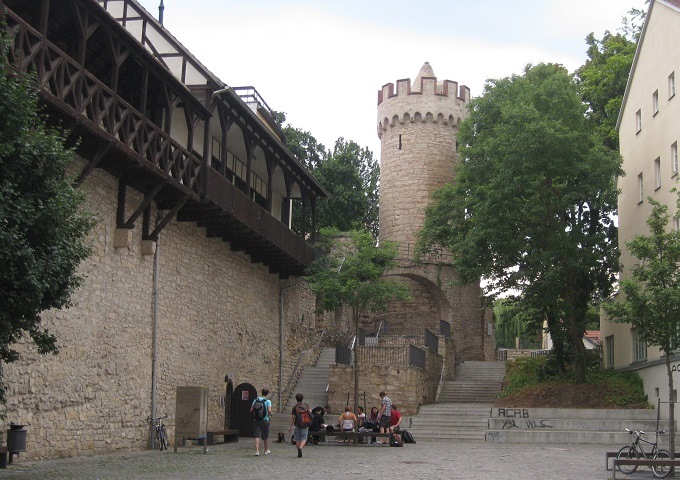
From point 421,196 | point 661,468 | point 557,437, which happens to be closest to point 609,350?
point 557,437

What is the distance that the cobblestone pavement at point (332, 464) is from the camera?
14.1 m

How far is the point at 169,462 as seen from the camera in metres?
16.5

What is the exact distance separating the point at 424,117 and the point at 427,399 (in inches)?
756

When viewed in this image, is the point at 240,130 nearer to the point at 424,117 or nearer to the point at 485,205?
the point at 485,205

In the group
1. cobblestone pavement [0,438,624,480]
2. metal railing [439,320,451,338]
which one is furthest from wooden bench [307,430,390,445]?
metal railing [439,320,451,338]

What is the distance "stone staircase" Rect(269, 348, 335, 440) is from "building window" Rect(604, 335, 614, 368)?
33.6 feet

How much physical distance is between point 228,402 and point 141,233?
746cm

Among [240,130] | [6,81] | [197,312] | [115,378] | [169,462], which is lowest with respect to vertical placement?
[169,462]

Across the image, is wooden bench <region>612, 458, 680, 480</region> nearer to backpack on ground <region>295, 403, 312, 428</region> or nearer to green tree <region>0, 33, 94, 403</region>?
backpack on ground <region>295, 403, 312, 428</region>

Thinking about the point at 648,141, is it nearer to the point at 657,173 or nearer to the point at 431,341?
the point at 657,173

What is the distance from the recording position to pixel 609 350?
3284 cm

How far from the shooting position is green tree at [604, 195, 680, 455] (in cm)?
1625

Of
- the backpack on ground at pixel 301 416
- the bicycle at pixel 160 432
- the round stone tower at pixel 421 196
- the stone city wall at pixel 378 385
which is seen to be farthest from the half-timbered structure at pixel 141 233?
the round stone tower at pixel 421 196

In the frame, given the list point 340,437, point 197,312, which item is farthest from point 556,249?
point 197,312
